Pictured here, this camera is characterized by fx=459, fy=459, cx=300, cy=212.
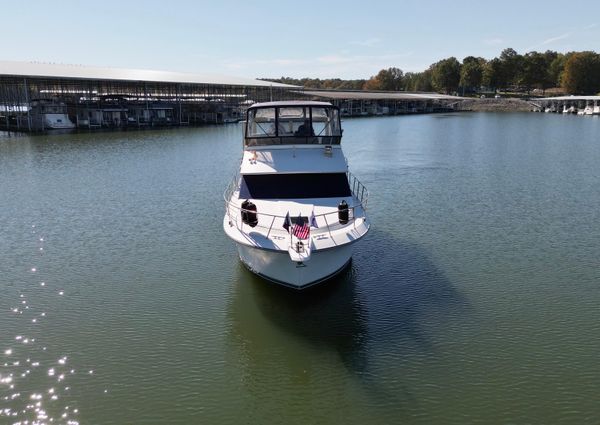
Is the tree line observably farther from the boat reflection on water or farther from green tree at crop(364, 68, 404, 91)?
the boat reflection on water

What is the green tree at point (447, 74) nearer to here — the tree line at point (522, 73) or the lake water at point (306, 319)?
the tree line at point (522, 73)

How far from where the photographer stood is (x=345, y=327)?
44.9 ft

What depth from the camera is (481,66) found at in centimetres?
16200

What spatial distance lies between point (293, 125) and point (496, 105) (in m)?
140

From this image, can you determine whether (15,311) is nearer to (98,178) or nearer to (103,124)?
(98,178)

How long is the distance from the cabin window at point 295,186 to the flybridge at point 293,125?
1826 mm

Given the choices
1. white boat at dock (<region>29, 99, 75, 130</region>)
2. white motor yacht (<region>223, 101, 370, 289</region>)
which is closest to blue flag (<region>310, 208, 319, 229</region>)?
white motor yacht (<region>223, 101, 370, 289</region>)

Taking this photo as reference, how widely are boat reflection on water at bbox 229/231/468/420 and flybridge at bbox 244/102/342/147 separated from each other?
5404 millimetres

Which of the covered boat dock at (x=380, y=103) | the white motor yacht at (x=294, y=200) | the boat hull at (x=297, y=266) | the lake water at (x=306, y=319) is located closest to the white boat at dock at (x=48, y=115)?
the lake water at (x=306, y=319)

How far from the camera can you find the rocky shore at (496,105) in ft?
450

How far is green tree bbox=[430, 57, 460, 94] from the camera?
170 meters

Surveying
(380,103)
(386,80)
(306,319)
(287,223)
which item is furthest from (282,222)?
(386,80)

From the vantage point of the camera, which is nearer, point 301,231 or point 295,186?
point 301,231

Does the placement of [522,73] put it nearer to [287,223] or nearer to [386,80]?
[386,80]
